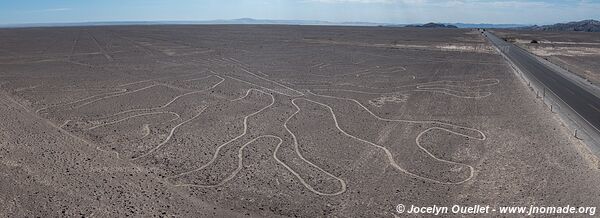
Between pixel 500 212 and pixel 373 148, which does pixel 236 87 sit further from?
pixel 500 212

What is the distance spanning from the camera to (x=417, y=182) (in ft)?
47.2

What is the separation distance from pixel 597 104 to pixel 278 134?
17162 millimetres

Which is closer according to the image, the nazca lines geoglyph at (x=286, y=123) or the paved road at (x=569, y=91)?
the nazca lines geoglyph at (x=286, y=123)

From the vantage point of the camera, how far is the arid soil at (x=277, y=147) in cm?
1307

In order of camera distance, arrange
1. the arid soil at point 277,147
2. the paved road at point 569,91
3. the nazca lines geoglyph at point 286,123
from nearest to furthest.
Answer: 1. the arid soil at point 277,147
2. the nazca lines geoglyph at point 286,123
3. the paved road at point 569,91

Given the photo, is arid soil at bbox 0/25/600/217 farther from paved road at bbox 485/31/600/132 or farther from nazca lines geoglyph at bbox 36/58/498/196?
paved road at bbox 485/31/600/132

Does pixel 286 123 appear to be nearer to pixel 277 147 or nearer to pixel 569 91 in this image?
pixel 277 147

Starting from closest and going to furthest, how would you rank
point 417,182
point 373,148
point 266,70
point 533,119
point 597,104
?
point 417,182 → point 373,148 → point 533,119 → point 597,104 → point 266,70

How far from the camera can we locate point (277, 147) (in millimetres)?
17828

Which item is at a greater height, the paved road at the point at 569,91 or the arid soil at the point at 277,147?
the paved road at the point at 569,91

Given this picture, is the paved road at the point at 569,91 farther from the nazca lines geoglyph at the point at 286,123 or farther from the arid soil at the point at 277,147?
the nazca lines geoglyph at the point at 286,123

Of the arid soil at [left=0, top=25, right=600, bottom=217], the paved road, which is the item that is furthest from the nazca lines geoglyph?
the paved road

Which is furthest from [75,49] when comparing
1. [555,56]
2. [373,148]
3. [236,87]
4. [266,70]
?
[555,56]

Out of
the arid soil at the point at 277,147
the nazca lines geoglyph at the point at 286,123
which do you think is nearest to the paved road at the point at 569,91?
the arid soil at the point at 277,147
